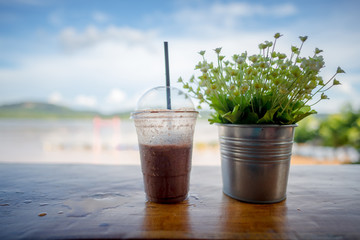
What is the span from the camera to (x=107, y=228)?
523 mm

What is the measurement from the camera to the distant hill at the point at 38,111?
21.0 meters

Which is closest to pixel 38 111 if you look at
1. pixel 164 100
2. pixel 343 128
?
pixel 343 128

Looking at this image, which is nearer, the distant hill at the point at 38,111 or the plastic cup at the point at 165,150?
the plastic cup at the point at 165,150

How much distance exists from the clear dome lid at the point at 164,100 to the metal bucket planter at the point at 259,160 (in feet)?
0.54

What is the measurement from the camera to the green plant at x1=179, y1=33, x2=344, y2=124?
1.96ft

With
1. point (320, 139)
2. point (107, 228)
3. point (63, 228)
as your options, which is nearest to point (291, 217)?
point (107, 228)

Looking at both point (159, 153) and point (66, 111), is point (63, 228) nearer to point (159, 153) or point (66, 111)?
point (159, 153)

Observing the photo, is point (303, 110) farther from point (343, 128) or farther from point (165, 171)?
point (343, 128)

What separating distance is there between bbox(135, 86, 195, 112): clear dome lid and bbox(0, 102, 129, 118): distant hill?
68.8ft

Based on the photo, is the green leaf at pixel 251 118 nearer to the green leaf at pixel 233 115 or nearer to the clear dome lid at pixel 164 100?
the green leaf at pixel 233 115

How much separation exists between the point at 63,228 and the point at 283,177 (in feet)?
2.02

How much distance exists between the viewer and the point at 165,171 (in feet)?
2.20

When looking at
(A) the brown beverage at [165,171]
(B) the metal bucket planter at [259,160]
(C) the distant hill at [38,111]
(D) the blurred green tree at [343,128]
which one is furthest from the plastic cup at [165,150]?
(C) the distant hill at [38,111]

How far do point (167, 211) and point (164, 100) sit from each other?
0.35 metres
